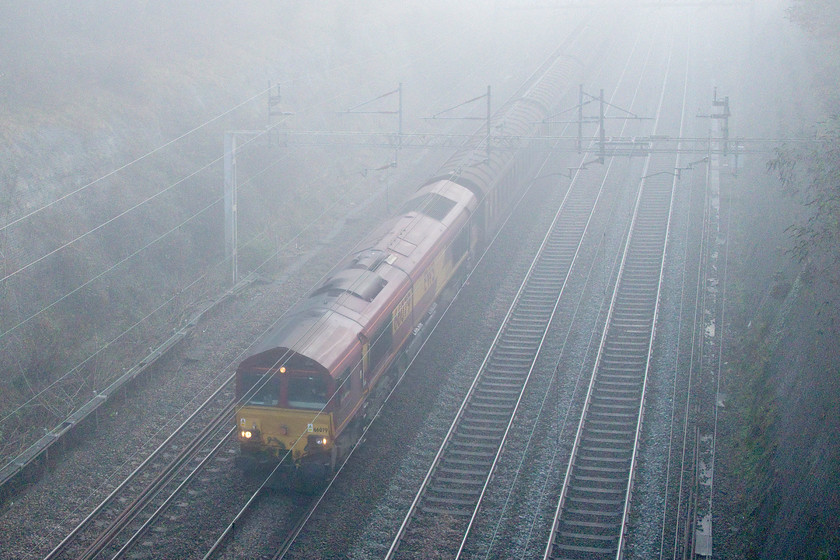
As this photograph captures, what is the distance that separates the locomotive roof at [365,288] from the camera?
49.0 feet

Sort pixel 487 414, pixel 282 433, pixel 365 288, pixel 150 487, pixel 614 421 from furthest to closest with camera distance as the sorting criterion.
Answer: pixel 487 414 < pixel 614 421 < pixel 365 288 < pixel 150 487 < pixel 282 433

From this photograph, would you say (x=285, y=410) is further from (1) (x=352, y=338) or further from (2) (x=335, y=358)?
(1) (x=352, y=338)

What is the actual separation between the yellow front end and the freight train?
2 centimetres

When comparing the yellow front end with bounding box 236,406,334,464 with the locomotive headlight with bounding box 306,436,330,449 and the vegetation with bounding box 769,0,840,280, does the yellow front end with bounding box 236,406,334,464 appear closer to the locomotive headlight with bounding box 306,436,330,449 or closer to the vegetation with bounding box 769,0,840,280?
the locomotive headlight with bounding box 306,436,330,449

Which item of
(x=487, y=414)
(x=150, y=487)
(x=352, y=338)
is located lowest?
(x=150, y=487)

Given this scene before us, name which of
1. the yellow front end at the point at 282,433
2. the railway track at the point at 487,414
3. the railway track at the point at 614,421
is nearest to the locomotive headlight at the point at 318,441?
the yellow front end at the point at 282,433

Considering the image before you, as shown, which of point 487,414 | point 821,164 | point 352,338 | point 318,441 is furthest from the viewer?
point 821,164

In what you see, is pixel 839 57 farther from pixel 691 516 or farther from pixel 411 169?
pixel 691 516

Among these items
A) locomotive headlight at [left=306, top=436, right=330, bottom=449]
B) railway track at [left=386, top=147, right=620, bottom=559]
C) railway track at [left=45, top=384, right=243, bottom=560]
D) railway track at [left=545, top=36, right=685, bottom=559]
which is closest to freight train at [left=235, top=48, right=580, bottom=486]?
locomotive headlight at [left=306, top=436, right=330, bottom=449]

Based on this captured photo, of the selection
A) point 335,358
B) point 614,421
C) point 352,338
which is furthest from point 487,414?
point 335,358

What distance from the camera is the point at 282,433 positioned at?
14562 mm

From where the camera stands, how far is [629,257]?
2617cm

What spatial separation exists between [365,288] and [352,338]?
198 cm

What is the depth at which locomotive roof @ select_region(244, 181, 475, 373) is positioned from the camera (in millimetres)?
14922
